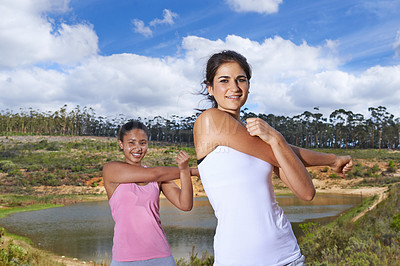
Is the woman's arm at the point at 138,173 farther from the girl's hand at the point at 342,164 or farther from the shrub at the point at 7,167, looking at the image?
the shrub at the point at 7,167

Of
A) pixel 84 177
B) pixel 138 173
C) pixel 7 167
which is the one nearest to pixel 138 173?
pixel 138 173

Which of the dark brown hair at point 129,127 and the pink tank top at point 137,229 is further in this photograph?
the dark brown hair at point 129,127

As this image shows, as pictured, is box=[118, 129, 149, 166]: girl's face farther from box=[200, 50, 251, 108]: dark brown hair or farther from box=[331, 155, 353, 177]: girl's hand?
box=[331, 155, 353, 177]: girl's hand

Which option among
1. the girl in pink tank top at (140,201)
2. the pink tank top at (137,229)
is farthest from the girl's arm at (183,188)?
the pink tank top at (137,229)

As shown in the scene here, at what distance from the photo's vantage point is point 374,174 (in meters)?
38.3

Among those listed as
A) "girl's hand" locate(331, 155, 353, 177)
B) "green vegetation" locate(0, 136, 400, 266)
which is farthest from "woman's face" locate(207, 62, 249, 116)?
"green vegetation" locate(0, 136, 400, 266)

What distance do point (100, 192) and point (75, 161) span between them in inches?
453

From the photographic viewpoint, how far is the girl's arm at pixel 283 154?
3.86 feet

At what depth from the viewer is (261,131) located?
1.18 metres

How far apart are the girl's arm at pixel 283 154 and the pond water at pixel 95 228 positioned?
30.6ft

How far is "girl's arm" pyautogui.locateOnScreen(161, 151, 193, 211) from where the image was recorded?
1.90m

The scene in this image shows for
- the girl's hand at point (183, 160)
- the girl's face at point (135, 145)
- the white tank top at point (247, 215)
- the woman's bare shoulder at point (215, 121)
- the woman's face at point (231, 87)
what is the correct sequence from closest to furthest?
the white tank top at point (247, 215) → the woman's bare shoulder at point (215, 121) → the woman's face at point (231, 87) → the girl's hand at point (183, 160) → the girl's face at point (135, 145)

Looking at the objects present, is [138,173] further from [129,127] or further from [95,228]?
[95,228]

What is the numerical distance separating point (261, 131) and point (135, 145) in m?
1.12
